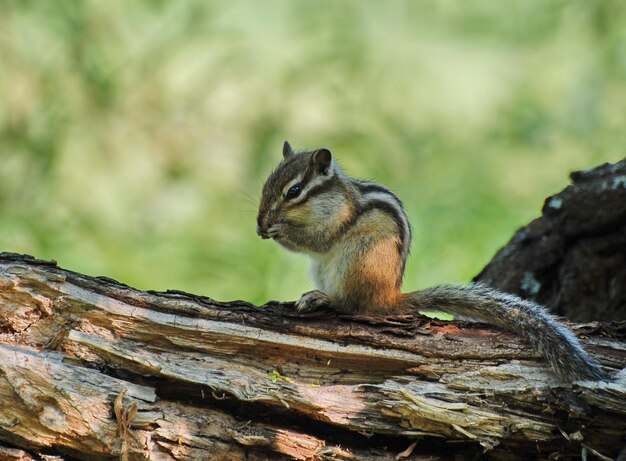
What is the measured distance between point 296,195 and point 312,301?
2.94 ft

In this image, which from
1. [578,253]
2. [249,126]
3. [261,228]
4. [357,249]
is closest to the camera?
[357,249]

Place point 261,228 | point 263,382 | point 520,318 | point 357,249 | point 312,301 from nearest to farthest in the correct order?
point 263,382, point 520,318, point 312,301, point 357,249, point 261,228

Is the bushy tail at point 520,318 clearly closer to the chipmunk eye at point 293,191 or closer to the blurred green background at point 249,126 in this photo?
the chipmunk eye at point 293,191

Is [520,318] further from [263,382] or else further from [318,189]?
[318,189]

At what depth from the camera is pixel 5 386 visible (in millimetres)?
3465

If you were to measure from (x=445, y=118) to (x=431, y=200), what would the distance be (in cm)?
168

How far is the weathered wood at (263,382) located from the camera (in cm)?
345

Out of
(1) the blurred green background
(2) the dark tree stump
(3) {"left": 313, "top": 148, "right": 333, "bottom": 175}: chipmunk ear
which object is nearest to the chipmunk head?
(3) {"left": 313, "top": 148, "right": 333, "bottom": 175}: chipmunk ear

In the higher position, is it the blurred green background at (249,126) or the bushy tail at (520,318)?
the blurred green background at (249,126)

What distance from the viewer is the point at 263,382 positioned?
3645 millimetres

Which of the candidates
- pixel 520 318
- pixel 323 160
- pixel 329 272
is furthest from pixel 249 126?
pixel 520 318

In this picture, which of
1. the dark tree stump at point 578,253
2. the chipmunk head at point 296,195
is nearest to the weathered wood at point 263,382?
the chipmunk head at point 296,195

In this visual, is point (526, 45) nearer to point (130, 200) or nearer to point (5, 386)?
point (130, 200)

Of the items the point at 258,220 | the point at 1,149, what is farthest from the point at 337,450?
the point at 1,149
